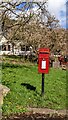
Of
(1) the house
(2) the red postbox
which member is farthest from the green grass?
(1) the house

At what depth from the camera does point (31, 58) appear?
24.0 meters

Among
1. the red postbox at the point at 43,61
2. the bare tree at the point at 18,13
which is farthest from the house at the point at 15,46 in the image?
the red postbox at the point at 43,61

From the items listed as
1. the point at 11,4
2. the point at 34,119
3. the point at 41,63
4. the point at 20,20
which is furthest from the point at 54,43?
the point at 34,119

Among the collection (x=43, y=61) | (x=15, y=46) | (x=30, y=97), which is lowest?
(x=30, y=97)

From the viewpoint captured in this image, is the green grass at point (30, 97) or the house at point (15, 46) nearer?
Answer: the green grass at point (30, 97)

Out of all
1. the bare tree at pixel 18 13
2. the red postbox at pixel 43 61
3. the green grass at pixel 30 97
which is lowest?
the green grass at pixel 30 97

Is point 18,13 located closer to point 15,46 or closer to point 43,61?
point 43,61

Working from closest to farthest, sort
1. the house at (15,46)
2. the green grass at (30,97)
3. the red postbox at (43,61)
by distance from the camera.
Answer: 1. the green grass at (30,97)
2. the red postbox at (43,61)
3. the house at (15,46)

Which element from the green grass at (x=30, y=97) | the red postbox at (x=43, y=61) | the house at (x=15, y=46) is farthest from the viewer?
the house at (x=15, y=46)

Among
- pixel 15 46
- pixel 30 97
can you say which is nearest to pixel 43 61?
pixel 30 97

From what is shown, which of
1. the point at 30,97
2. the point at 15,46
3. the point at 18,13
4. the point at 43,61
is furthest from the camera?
the point at 15,46

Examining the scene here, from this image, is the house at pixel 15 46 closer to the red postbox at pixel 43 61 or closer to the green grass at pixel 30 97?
the green grass at pixel 30 97

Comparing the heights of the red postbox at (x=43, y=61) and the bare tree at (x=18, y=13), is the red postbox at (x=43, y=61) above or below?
below

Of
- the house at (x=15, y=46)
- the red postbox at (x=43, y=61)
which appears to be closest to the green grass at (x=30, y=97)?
the red postbox at (x=43, y=61)
